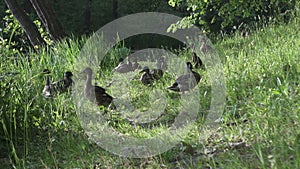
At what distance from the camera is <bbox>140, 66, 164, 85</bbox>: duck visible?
4.85 metres

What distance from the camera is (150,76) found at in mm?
4930

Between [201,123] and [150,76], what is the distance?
5.07 feet

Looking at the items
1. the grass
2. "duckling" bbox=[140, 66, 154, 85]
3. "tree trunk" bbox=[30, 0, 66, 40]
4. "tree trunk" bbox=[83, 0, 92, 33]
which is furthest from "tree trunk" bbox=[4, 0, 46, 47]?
"tree trunk" bbox=[83, 0, 92, 33]

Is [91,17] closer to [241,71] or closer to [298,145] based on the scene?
[241,71]

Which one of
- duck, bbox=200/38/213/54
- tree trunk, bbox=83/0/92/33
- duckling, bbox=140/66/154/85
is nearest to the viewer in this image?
duckling, bbox=140/66/154/85

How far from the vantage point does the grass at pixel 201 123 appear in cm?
276

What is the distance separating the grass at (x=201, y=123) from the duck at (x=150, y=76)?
3.4 inches

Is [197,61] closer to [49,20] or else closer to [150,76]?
[150,76]

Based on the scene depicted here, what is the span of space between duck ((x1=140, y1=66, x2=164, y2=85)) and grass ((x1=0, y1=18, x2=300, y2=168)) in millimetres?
86

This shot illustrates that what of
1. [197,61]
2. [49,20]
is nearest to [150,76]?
[197,61]

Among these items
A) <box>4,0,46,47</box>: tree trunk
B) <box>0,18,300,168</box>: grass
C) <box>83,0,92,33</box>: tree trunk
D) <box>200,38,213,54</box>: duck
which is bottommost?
<box>0,18,300,168</box>: grass

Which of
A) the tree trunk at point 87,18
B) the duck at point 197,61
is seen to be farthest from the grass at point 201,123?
the tree trunk at point 87,18

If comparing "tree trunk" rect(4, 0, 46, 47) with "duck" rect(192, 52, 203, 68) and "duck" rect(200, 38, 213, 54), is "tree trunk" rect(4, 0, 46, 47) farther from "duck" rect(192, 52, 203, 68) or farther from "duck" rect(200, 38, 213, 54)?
"duck" rect(192, 52, 203, 68)

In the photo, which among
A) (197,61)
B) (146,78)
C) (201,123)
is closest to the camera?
(201,123)
